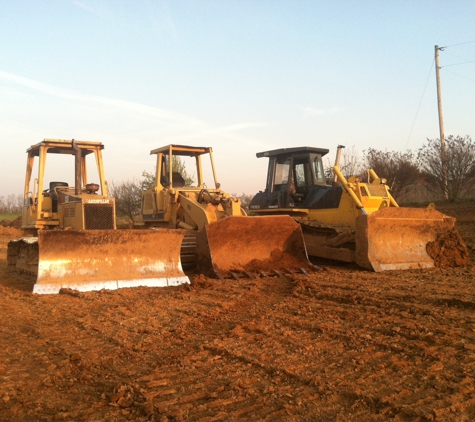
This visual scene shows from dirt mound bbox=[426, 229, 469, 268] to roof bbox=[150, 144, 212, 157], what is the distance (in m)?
5.12

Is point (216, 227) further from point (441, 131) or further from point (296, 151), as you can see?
point (441, 131)

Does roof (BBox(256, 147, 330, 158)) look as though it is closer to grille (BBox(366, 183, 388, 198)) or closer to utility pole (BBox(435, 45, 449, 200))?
grille (BBox(366, 183, 388, 198))

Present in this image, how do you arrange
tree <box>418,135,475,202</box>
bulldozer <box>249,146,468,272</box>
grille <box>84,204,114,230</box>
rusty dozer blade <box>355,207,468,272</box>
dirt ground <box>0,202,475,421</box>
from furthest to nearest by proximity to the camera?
tree <box>418,135,475,202</box> → bulldozer <box>249,146,468,272</box> → rusty dozer blade <box>355,207,468,272</box> → grille <box>84,204,114,230</box> → dirt ground <box>0,202,475,421</box>

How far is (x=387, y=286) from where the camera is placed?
7.16 metres

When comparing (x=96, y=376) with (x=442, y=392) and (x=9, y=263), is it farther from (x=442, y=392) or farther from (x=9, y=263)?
(x=9, y=263)

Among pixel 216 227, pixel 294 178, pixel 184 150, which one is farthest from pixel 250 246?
pixel 294 178

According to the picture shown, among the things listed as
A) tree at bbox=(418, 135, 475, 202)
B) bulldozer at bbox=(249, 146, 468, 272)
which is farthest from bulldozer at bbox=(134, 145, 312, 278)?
tree at bbox=(418, 135, 475, 202)

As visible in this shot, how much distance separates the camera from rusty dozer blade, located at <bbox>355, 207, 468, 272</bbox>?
356 inches

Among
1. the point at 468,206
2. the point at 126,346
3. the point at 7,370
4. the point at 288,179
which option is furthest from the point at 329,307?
the point at 468,206

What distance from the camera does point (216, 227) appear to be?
8500 mm

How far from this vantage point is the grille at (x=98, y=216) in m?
8.51

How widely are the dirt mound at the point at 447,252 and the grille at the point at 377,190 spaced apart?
156cm

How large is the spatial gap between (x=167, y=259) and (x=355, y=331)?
13.7ft

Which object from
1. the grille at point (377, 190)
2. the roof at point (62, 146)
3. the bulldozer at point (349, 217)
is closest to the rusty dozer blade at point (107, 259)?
the roof at point (62, 146)
